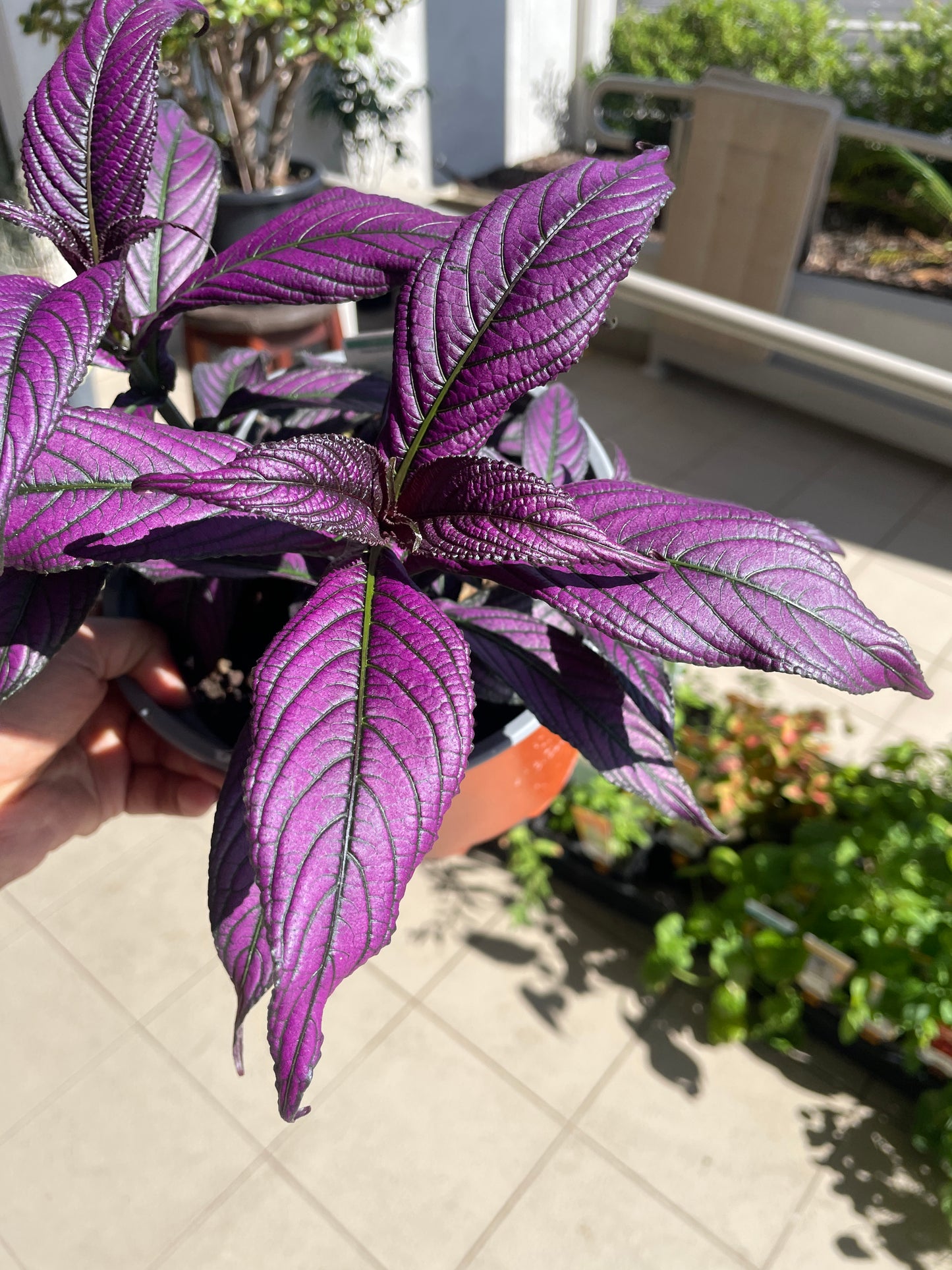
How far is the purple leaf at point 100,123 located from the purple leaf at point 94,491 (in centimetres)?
13

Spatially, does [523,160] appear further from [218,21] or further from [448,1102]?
[448,1102]

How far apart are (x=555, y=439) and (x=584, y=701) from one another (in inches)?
9.6

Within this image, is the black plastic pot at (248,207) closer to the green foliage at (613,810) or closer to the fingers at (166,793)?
the green foliage at (613,810)

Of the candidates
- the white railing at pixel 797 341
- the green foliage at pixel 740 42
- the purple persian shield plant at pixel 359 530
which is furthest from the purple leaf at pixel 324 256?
the green foliage at pixel 740 42

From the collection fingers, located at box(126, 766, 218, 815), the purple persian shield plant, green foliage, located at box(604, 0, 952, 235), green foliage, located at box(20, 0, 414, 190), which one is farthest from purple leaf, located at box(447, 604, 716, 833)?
green foliage, located at box(604, 0, 952, 235)

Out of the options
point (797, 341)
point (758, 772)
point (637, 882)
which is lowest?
point (637, 882)

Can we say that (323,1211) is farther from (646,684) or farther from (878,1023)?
(646,684)

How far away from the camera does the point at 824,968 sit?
5.68 ft

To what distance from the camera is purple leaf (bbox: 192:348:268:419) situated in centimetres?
87

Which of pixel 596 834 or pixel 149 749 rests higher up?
pixel 149 749

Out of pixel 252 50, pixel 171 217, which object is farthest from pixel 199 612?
pixel 252 50

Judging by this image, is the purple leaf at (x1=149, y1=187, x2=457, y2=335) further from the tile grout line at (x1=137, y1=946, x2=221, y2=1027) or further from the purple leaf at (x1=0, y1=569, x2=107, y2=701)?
the tile grout line at (x1=137, y1=946, x2=221, y2=1027)

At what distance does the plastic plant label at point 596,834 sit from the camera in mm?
1956

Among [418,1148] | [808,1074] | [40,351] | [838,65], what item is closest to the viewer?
[40,351]
